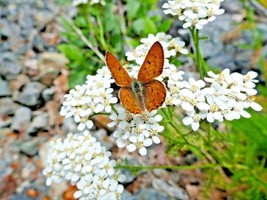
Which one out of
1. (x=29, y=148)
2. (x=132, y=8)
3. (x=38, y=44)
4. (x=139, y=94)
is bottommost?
(x=29, y=148)

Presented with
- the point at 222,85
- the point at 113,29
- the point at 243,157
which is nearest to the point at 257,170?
the point at 243,157

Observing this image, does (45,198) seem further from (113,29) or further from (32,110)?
(113,29)

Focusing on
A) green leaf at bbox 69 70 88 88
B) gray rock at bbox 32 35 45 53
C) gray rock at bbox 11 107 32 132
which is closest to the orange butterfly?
green leaf at bbox 69 70 88 88

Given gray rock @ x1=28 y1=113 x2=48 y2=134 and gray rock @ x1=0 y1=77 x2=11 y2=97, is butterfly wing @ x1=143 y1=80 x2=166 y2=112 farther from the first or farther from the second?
gray rock @ x1=0 y1=77 x2=11 y2=97

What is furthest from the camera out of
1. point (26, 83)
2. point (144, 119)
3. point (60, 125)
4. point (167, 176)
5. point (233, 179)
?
point (26, 83)

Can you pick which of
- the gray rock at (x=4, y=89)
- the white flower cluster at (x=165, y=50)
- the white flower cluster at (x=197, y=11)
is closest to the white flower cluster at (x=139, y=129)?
the white flower cluster at (x=165, y=50)

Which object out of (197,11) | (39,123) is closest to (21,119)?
(39,123)

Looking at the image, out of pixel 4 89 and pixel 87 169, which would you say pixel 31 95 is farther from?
pixel 87 169
